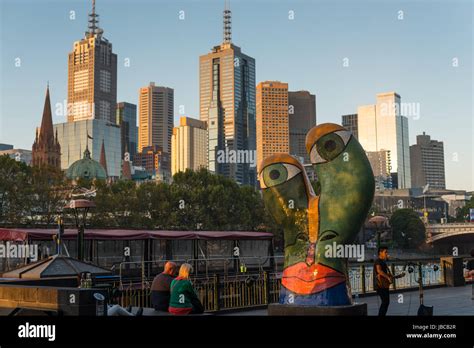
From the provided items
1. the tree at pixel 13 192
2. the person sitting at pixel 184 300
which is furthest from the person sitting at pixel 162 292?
the tree at pixel 13 192

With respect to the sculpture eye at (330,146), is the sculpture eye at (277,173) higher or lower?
lower

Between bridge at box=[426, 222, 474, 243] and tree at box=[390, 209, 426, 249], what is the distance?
2.30 m

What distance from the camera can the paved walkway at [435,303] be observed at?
16717 millimetres

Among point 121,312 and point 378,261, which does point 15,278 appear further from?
point 378,261

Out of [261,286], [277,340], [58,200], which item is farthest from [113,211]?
[277,340]

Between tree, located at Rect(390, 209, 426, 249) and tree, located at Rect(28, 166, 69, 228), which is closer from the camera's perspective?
tree, located at Rect(28, 166, 69, 228)

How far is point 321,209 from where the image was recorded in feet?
43.2

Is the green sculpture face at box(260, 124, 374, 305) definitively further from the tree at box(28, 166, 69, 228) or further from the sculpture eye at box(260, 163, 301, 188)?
the tree at box(28, 166, 69, 228)

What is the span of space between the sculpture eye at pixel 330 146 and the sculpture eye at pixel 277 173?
673mm

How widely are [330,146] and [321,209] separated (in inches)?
57.1

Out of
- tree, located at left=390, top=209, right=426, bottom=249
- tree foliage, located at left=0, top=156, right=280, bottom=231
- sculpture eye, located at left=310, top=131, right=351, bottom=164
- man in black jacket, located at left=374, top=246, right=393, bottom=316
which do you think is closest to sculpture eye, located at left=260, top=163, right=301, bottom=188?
sculpture eye, located at left=310, top=131, right=351, bottom=164

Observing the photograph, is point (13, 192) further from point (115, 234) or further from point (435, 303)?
point (435, 303)

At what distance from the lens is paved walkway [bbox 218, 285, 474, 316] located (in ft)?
54.8

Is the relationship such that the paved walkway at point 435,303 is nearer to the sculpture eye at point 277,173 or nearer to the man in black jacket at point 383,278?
the man in black jacket at point 383,278
